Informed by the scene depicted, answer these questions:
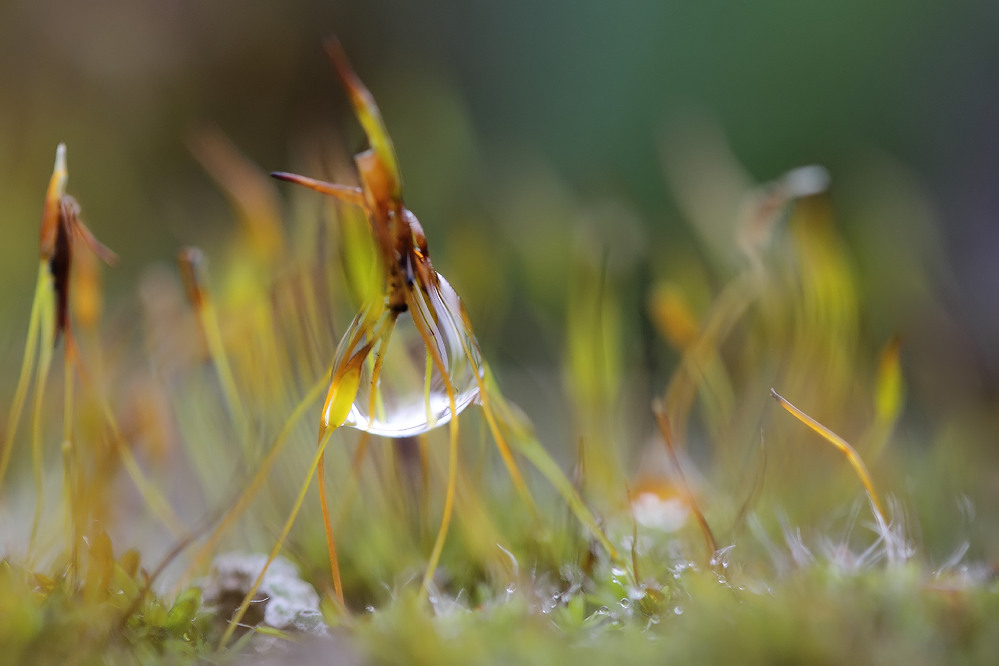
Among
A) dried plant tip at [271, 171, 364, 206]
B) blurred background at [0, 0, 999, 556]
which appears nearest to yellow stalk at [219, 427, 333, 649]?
dried plant tip at [271, 171, 364, 206]

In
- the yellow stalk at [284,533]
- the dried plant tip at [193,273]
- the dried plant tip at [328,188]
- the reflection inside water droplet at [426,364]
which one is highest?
the dried plant tip at [328,188]

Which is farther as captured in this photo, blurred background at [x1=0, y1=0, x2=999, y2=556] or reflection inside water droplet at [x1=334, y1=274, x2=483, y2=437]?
blurred background at [x1=0, y1=0, x2=999, y2=556]

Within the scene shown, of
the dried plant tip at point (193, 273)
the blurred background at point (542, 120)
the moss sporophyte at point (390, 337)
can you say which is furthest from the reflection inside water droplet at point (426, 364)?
the blurred background at point (542, 120)

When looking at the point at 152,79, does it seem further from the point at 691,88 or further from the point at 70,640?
the point at 70,640

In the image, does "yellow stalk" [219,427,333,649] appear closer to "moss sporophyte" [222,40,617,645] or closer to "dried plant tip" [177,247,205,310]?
"moss sporophyte" [222,40,617,645]

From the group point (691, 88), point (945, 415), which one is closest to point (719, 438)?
point (945, 415)

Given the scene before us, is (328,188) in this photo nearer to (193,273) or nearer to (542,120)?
(193,273)

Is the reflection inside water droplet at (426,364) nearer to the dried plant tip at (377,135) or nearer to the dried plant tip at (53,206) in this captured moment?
the dried plant tip at (377,135)
